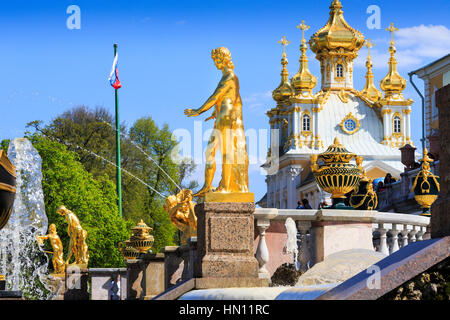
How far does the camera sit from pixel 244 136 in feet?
42.0

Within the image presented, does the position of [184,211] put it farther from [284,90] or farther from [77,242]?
[284,90]

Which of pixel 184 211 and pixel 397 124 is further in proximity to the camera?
pixel 397 124

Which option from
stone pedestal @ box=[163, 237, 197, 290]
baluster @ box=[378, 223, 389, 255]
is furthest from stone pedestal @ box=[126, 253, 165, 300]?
baluster @ box=[378, 223, 389, 255]

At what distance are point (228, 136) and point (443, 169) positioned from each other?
17.8ft

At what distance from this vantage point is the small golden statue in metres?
12.6

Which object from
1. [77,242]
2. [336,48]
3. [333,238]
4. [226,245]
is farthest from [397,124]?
[226,245]

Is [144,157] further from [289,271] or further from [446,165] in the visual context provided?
[446,165]

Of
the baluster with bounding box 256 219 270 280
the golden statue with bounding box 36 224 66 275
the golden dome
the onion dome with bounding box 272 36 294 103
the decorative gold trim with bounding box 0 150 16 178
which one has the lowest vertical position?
the golden statue with bounding box 36 224 66 275

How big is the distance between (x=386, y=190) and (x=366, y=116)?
201 ft

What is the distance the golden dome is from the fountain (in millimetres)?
64149

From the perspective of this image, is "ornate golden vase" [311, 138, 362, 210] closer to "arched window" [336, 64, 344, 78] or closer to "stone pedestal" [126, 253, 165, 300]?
"stone pedestal" [126, 253, 165, 300]

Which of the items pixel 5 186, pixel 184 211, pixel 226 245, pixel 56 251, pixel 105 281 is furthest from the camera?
pixel 56 251

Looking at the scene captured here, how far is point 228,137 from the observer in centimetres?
1276
